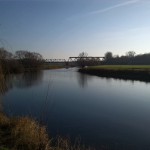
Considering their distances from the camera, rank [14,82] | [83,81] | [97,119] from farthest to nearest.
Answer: [83,81] < [14,82] < [97,119]

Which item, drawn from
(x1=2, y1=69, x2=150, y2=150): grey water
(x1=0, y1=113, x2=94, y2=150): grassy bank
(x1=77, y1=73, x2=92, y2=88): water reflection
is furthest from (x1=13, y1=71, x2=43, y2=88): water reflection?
(x1=0, y1=113, x2=94, y2=150): grassy bank

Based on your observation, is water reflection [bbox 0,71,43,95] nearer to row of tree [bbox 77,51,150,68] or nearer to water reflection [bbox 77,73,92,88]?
water reflection [bbox 77,73,92,88]

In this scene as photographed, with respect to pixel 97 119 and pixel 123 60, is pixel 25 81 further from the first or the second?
pixel 123 60

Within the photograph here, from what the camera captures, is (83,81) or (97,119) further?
(83,81)

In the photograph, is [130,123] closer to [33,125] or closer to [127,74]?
[33,125]

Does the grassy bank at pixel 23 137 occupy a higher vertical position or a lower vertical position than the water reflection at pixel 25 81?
higher

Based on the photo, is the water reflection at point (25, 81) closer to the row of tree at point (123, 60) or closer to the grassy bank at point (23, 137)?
the grassy bank at point (23, 137)

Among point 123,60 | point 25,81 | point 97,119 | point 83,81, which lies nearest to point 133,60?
point 123,60

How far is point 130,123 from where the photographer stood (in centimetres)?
1186

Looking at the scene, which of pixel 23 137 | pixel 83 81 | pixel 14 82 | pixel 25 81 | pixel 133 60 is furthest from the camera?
pixel 133 60

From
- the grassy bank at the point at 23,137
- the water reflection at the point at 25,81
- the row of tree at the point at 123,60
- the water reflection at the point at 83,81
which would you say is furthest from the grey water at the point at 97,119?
the row of tree at the point at 123,60

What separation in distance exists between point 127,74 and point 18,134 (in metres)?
36.6

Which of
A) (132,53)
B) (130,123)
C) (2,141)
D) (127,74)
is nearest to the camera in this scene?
(2,141)

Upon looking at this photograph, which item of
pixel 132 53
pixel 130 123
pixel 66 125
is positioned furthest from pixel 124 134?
pixel 132 53
